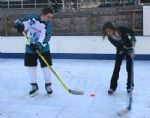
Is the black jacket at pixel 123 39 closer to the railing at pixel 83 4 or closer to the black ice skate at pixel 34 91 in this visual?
the black ice skate at pixel 34 91

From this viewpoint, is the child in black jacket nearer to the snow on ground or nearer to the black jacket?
the black jacket

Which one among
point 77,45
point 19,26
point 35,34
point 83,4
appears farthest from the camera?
point 83,4

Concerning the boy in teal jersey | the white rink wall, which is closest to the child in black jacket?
the boy in teal jersey

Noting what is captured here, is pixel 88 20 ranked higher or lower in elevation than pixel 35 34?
higher

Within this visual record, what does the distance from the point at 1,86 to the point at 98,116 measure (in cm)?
202

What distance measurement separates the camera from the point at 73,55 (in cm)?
839

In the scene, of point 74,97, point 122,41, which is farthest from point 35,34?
point 122,41

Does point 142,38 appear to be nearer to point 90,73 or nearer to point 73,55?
point 73,55

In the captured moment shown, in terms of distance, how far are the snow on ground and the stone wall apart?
7.51 feet

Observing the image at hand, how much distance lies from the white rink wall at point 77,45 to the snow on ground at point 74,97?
1187 mm

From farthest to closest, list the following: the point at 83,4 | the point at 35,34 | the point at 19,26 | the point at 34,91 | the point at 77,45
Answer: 1. the point at 83,4
2. the point at 77,45
3. the point at 34,91
4. the point at 35,34
5. the point at 19,26

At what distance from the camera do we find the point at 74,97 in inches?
183

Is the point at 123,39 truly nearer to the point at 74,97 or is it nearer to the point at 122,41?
the point at 122,41

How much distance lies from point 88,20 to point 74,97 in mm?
4722
